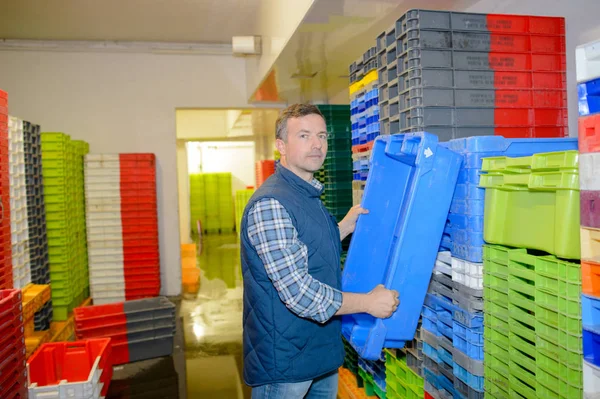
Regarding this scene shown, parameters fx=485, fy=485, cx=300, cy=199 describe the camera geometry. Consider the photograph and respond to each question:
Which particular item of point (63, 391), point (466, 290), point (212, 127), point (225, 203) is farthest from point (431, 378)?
point (225, 203)

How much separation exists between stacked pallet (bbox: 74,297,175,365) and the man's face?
13.1ft

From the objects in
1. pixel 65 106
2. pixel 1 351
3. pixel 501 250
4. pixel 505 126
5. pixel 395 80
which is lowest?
pixel 1 351

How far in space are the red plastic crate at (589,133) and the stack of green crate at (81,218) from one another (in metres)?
6.89

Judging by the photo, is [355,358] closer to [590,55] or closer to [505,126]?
[505,126]

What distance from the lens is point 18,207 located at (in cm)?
509

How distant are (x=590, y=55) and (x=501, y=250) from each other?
0.86 metres

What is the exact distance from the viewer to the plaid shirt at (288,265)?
2.05 m

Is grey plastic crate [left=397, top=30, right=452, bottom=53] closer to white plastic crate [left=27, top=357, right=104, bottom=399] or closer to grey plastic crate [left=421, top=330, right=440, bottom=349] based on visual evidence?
grey plastic crate [left=421, top=330, right=440, bottom=349]

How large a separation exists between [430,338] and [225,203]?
15497 millimetres

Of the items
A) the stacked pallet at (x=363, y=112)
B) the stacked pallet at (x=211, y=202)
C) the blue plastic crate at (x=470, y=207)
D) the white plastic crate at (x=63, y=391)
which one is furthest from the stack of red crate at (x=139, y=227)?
the stacked pallet at (x=211, y=202)

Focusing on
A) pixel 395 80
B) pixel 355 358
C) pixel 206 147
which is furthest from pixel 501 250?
pixel 206 147

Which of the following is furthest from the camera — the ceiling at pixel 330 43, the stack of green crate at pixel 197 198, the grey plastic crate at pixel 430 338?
the stack of green crate at pixel 197 198

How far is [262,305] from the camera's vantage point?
223cm

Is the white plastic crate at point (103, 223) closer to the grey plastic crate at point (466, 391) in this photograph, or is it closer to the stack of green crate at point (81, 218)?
the stack of green crate at point (81, 218)
